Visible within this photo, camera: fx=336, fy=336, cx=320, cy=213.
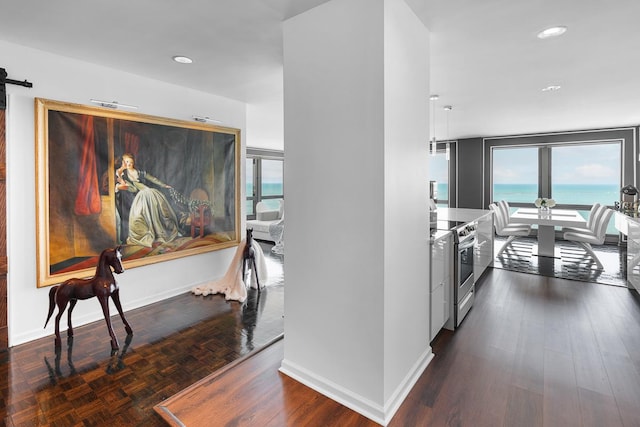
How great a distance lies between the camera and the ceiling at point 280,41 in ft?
6.63

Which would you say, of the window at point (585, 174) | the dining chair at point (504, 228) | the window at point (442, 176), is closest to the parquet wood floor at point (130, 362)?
the dining chair at point (504, 228)

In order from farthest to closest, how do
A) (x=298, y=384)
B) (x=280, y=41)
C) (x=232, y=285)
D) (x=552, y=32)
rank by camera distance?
(x=232, y=285)
(x=280, y=41)
(x=552, y=32)
(x=298, y=384)

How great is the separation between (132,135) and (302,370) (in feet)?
8.93

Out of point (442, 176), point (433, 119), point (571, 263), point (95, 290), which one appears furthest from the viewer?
point (442, 176)

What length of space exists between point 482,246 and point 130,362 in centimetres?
386

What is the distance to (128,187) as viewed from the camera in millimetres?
3289

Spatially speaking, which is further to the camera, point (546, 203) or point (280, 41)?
point (546, 203)

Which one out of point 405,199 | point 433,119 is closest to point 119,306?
point 405,199

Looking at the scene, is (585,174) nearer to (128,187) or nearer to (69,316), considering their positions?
(128,187)

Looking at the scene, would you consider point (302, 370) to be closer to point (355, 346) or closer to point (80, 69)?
point (355, 346)

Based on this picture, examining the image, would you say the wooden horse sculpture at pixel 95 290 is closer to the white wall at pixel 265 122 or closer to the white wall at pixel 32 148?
the white wall at pixel 32 148

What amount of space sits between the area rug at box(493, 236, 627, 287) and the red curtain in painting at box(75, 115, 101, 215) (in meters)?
5.20

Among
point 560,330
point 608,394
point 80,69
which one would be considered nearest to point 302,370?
point 608,394

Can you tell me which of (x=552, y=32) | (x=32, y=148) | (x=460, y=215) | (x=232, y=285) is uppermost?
(x=552, y=32)
